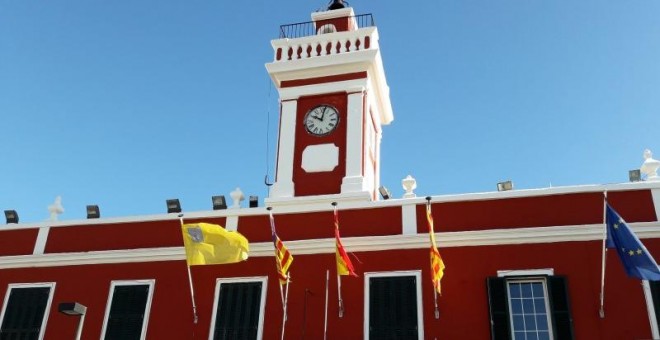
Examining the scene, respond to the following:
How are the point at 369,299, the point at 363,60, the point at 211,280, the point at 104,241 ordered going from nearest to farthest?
the point at 369,299 < the point at 211,280 < the point at 104,241 < the point at 363,60

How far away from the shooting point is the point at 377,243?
15430 millimetres

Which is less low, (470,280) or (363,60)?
(363,60)

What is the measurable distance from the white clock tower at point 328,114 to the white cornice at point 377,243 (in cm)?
233

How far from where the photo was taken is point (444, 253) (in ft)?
49.1

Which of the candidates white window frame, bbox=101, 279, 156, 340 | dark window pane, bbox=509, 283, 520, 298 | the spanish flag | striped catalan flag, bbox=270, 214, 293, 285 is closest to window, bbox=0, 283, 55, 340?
white window frame, bbox=101, 279, 156, 340

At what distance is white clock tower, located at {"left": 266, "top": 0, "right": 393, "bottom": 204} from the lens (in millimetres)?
18453

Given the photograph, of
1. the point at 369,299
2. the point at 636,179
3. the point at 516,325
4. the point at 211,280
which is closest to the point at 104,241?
the point at 211,280

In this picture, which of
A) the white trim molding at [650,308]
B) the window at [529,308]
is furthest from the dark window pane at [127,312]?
the white trim molding at [650,308]

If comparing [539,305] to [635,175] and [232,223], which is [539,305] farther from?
[232,223]

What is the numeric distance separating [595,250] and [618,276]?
66 centimetres

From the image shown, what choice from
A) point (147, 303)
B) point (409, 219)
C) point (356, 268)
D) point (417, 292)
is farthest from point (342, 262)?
point (147, 303)

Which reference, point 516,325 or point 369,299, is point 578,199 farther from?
point 369,299

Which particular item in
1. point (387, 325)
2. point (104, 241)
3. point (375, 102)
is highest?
point (375, 102)

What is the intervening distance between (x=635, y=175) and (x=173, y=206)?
10550 millimetres
